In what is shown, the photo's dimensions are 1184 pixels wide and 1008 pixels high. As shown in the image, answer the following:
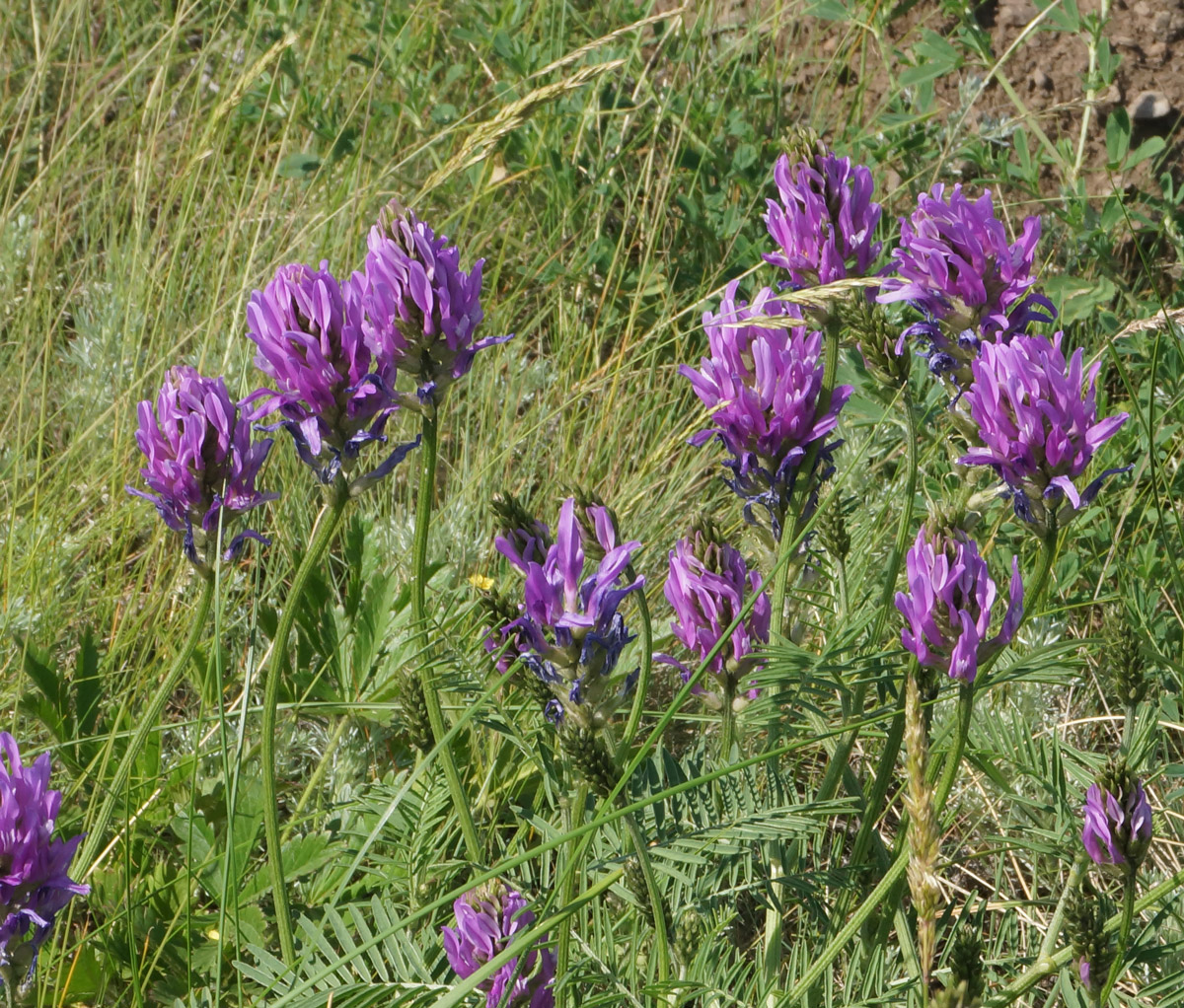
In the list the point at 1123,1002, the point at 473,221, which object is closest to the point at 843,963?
the point at 1123,1002

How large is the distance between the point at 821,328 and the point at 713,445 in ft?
4.61

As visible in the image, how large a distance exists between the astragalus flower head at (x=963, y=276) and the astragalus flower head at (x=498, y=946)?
91cm

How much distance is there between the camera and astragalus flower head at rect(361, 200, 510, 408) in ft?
4.68

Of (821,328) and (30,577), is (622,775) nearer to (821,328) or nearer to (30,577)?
(821,328)

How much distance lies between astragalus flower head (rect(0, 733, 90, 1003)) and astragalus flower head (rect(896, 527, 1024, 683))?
3.08ft

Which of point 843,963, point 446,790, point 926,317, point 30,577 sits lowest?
point 843,963

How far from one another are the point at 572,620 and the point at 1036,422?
584 mm

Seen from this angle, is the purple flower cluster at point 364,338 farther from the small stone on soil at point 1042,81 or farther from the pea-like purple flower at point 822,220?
the small stone on soil at point 1042,81

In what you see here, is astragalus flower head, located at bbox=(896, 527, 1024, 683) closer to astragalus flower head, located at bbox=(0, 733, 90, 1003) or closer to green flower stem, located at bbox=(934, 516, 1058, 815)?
green flower stem, located at bbox=(934, 516, 1058, 815)

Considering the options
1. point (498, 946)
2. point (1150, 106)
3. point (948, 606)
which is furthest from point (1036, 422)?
point (1150, 106)

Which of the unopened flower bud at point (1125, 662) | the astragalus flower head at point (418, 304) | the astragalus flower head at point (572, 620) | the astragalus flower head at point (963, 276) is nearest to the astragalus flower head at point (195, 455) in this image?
the astragalus flower head at point (418, 304)

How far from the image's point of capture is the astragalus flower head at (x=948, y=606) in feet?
4.56

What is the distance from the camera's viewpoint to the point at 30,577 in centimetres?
246

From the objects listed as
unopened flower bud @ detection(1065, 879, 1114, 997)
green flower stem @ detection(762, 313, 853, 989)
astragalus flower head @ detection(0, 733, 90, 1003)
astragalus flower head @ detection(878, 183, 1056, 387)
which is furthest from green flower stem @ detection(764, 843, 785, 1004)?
astragalus flower head @ detection(0, 733, 90, 1003)
